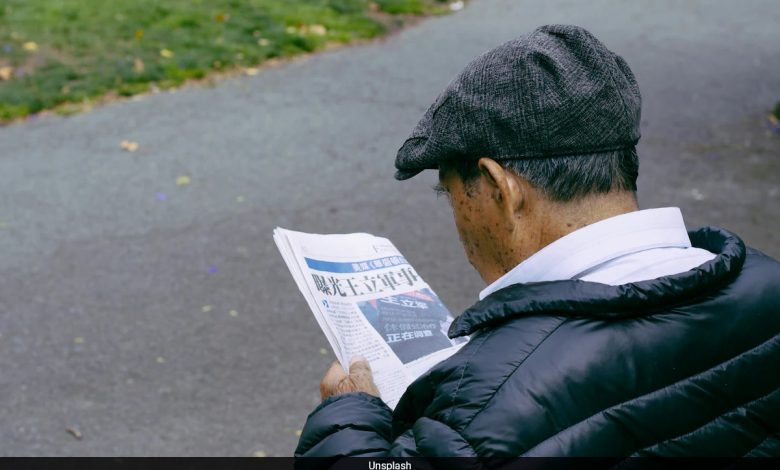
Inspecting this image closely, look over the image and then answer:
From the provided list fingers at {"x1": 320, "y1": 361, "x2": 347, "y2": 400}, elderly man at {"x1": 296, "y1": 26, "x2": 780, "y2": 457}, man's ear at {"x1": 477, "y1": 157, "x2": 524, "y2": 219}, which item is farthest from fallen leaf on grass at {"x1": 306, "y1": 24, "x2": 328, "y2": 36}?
man's ear at {"x1": 477, "y1": 157, "x2": 524, "y2": 219}

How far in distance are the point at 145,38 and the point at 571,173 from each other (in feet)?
19.6

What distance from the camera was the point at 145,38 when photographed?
22.6 feet

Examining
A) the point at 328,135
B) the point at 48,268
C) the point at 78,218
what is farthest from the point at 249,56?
the point at 48,268

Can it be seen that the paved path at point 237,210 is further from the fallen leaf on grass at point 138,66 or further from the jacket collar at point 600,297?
the jacket collar at point 600,297

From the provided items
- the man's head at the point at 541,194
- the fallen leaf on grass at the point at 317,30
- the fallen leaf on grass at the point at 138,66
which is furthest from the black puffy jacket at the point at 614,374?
the fallen leaf on grass at the point at 317,30

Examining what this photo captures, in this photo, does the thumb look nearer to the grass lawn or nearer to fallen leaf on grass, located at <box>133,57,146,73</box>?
the grass lawn

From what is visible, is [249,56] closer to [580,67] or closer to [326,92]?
[326,92]

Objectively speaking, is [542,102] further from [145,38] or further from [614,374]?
[145,38]

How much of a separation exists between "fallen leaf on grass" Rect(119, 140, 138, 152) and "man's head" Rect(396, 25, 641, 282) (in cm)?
418

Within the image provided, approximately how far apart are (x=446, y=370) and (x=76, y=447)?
2.31m

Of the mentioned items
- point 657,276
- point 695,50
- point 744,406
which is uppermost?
point 657,276

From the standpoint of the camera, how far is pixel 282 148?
18.0 ft

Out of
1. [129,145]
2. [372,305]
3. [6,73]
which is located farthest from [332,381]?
[6,73]

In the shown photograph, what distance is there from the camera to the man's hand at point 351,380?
5.90 ft
